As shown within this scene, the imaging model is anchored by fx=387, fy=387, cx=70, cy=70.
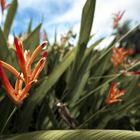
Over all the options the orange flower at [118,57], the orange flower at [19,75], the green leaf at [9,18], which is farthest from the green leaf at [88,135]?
the orange flower at [118,57]

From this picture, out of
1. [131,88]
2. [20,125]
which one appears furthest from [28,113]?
[131,88]

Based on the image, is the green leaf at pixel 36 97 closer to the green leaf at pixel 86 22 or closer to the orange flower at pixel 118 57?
the green leaf at pixel 86 22

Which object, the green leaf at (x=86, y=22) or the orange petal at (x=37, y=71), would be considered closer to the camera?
the orange petal at (x=37, y=71)

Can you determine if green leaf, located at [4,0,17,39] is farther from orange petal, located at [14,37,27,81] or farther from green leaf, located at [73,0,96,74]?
orange petal, located at [14,37,27,81]

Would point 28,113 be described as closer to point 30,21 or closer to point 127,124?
point 127,124

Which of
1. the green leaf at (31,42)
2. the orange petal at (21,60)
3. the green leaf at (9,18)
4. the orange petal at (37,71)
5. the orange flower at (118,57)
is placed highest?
the orange petal at (21,60)

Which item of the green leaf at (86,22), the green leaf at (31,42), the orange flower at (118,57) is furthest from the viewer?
the orange flower at (118,57)

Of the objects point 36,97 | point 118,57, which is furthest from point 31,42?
point 118,57

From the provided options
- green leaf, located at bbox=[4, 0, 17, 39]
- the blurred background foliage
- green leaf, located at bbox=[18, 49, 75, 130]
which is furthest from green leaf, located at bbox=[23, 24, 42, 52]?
green leaf, located at bbox=[4, 0, 17, 39]
